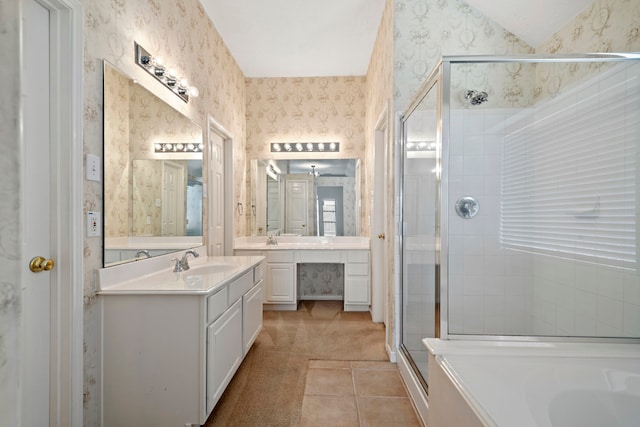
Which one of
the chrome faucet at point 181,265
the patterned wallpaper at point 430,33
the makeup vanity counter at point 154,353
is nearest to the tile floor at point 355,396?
the makeup vanity counter at point 154,353

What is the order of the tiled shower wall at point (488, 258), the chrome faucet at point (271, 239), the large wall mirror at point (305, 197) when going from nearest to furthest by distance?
the tiled shower wall at point (488, 258) < the chrome faucet at point (271, 239) < the large wall mirror at point (305, 197)

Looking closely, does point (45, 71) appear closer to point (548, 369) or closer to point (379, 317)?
point (548, 369)

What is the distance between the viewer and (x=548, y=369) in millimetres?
1307

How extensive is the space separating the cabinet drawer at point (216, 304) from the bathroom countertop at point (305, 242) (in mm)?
1732

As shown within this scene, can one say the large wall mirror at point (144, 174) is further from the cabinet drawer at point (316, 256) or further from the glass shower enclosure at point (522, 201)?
the glass shower enclosure at point (522, 201)

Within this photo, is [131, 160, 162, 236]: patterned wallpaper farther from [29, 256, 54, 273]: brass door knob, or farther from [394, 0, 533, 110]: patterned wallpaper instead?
[394, 0, 533, 110]: patterned wallpaper

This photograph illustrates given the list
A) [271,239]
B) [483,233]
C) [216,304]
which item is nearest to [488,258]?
[483,233]

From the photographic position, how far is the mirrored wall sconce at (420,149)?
2.00m

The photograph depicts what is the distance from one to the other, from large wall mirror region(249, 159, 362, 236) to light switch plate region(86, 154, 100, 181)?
8.40 feet

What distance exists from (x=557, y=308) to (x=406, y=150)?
4.81 feet

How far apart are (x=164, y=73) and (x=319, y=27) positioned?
5.25ft

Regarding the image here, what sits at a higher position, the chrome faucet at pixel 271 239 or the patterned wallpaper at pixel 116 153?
the patterned wallpaper at pixel 116 153

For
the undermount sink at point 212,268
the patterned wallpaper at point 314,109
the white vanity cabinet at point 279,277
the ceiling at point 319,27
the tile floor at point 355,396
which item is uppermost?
the ceiling at point 319,27

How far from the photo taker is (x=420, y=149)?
224 centimetres
